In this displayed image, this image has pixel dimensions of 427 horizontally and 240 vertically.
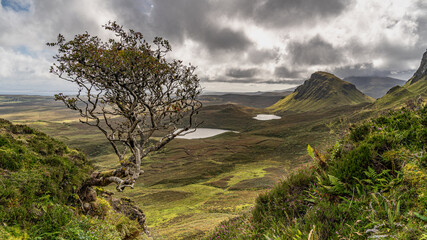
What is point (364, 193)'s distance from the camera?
13.6ft

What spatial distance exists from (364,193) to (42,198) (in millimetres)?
8498

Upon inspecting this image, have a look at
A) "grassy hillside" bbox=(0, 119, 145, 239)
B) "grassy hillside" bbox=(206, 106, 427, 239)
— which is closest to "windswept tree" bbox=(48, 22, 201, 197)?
"grassy hillside" bbox=(0, 119, 145, 239)

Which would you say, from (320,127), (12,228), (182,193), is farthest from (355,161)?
(320,127)

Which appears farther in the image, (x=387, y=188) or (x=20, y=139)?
(x=20, y=139)

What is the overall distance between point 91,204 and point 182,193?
54.9 m

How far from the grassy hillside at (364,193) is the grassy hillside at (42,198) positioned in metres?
4.74

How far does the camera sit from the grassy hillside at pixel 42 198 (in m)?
5.01

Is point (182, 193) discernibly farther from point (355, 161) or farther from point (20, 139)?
point (355, 161)

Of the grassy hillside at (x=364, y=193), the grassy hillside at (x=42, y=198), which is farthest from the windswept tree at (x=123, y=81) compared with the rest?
the grassy hillside at (x=364, y=193)

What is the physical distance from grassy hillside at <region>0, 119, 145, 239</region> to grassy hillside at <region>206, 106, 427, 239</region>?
4.74 metres

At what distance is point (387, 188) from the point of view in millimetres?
4020

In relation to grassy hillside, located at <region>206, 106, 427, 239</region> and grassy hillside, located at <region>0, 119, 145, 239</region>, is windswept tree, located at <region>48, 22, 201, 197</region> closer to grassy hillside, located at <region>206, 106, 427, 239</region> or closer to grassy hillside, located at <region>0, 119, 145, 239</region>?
grassy hillside, located at <region>0, 119, 145, 239</region>

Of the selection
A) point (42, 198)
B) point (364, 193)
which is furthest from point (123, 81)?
point (364, 193)

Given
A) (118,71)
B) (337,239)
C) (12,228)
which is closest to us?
(337,239)
